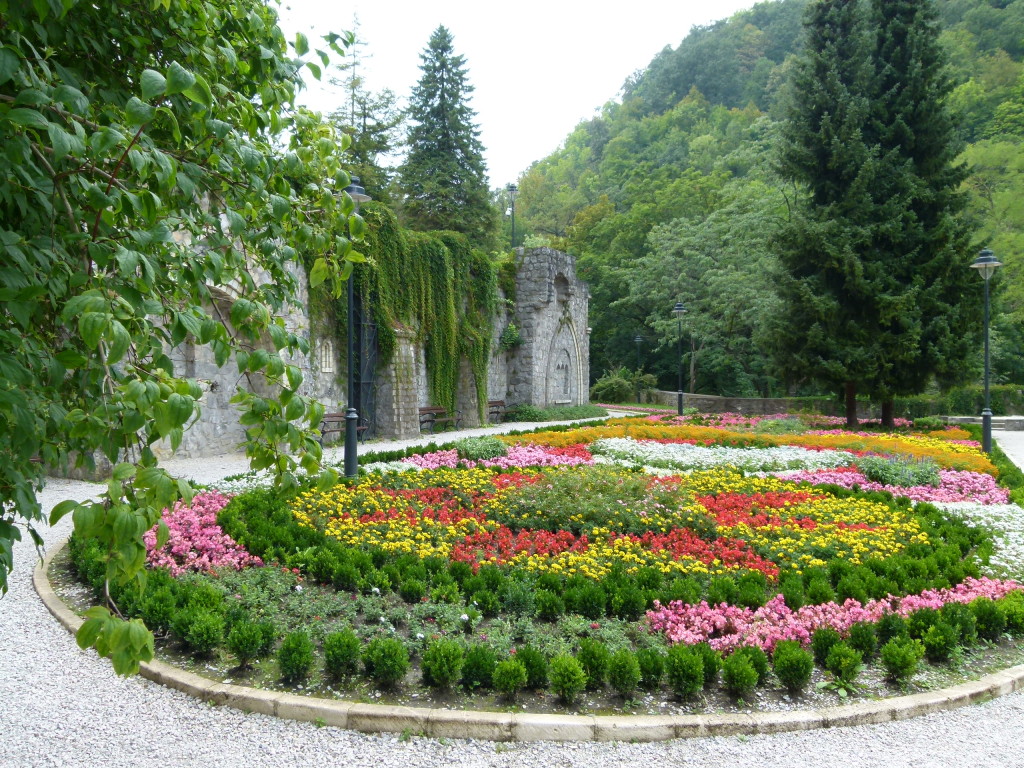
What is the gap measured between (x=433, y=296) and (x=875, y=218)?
12.3 meters

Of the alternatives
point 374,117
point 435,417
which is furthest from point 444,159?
point 435,417

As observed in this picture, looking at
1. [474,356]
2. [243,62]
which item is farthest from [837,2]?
[243,62]

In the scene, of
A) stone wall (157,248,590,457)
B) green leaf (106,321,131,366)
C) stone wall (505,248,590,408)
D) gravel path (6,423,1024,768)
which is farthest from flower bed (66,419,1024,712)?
stone wall (505,248,590,408)

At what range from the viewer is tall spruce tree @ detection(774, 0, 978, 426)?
18.2 meters

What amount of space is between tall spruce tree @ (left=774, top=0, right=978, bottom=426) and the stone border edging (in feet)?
52.4

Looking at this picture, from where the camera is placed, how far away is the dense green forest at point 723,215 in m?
28.0

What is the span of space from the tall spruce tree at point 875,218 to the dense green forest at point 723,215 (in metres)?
0.90

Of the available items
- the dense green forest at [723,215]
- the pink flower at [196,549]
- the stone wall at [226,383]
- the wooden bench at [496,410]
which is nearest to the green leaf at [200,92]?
the pink flower at [196,549]

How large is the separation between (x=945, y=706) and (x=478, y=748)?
2622mm

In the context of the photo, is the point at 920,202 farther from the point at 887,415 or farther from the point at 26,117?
the point at 26,117

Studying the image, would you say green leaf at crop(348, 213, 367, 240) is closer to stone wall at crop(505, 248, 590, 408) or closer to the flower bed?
the flower bed

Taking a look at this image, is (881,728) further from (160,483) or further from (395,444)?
(395,444)

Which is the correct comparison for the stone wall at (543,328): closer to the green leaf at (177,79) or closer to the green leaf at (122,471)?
the green leaf at (122,471)

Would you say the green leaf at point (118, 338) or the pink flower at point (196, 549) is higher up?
the green leaf at point (118, 338)
